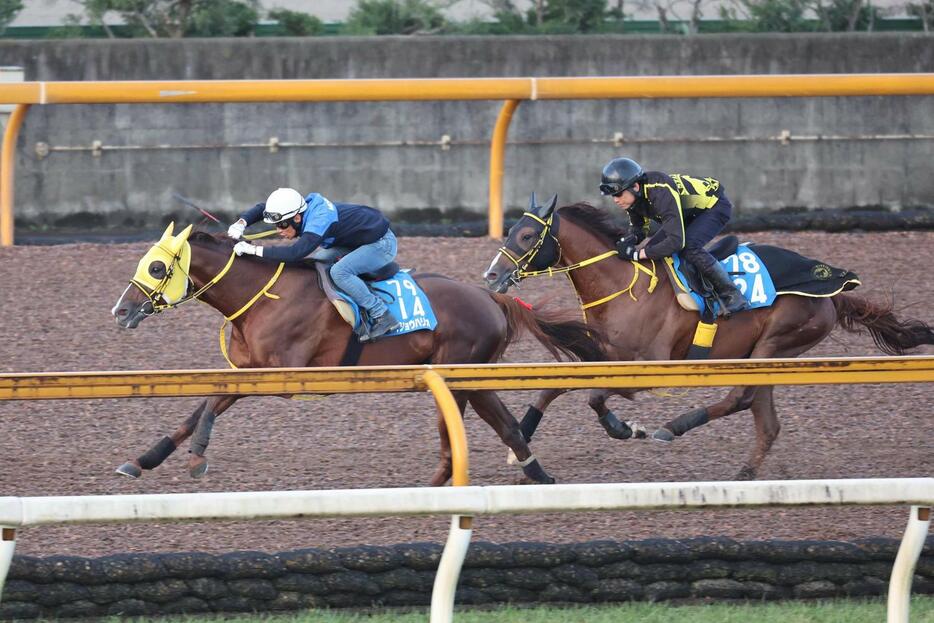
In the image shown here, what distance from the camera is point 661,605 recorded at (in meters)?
5.58

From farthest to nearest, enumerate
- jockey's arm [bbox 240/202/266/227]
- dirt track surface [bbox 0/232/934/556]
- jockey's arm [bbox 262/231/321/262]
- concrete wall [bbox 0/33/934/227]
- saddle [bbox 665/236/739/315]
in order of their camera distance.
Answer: concrete wall [bbox 0/33/934/227] → saddle [bbox 665/236/739/315] → jockey's arm [bbox 240/202/266/227] → jockey's arm [bbox 262/231/321/262] → dirt track surface [bbox 0/232/934/556]

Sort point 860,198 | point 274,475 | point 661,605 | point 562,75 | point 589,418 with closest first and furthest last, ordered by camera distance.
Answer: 1. point 661,605
2. point 274,475
3. point 589,418
4. point 860,198
5. point 562,75

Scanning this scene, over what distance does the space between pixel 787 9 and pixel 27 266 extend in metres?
9.23

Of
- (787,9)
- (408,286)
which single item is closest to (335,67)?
(787,9)

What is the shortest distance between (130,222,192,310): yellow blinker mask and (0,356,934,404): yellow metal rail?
2.30 m

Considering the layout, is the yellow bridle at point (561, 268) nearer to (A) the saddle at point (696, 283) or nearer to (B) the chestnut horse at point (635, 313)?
(B) the chestnut horse at point (635, 313)

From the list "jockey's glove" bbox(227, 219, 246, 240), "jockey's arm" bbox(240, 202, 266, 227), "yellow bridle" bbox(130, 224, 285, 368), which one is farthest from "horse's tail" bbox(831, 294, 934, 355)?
"yellow bridle" bbox(130, 224, 285, 368)

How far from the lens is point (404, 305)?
7.91 meters

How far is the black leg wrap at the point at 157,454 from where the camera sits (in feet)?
24.5

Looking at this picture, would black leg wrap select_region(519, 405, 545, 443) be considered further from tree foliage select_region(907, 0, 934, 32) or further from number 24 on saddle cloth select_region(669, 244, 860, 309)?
tree foliage select_region(907, 0, 934, 32)

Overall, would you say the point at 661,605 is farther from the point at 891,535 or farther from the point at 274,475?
the point at 274,475

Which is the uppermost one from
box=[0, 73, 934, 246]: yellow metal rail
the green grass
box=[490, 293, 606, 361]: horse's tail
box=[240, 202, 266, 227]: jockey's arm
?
box=[0, 73, 934, 246]: yellow metal rail

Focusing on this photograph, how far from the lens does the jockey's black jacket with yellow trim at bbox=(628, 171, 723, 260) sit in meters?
8.30

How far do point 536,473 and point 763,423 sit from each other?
1413 millimetres
